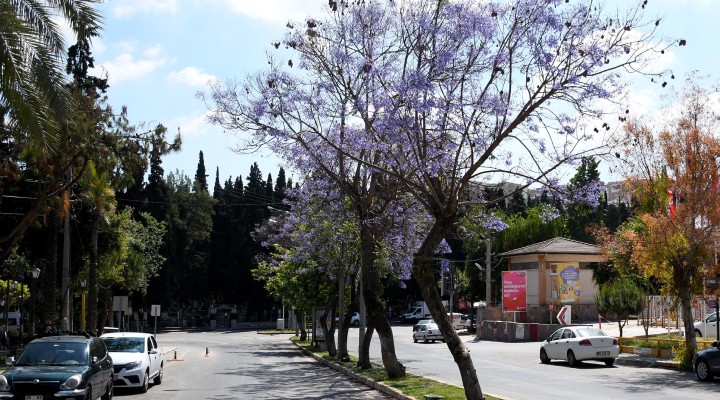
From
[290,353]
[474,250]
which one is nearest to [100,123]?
[290,353]

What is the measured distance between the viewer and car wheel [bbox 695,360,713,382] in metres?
22.2

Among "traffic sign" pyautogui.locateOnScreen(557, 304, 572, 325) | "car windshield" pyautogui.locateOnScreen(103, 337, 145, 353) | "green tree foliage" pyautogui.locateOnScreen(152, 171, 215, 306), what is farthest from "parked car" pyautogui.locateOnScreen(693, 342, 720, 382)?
"green tree foliage" pyautogui.locateOnScreen(152, 171, 215, 306)

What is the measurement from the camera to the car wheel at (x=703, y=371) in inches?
875

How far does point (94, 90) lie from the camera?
25812 mm

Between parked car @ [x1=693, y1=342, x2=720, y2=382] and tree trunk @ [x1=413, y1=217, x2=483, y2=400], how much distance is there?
10.5 m

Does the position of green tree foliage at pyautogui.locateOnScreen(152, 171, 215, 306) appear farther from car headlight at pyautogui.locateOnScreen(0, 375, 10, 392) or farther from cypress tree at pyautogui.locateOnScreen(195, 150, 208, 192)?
car headlight at pyautogui.locateOnScreen(0, 375, 10, 392)

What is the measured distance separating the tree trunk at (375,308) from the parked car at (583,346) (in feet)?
26.9

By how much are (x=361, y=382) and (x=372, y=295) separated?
9.26 feet

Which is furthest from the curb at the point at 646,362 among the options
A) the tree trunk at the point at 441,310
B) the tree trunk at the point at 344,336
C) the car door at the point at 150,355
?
the car door at the point at 150,355

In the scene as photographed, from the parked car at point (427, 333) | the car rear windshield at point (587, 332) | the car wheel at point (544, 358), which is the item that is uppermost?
the car rear windshield at point (587, 332)

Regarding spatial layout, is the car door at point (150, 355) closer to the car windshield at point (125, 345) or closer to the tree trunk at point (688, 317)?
the car windshield at point (125, 345)

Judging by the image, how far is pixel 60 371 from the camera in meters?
15.0

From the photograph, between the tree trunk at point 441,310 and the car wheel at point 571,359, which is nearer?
the tree trunk at point 441,310

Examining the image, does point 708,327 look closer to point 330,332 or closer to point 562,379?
point 562,379
